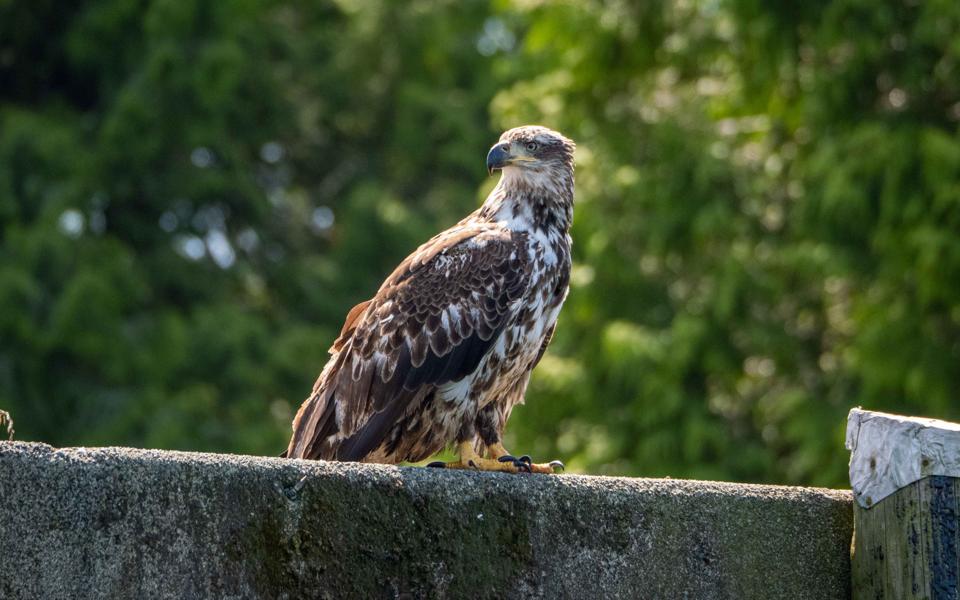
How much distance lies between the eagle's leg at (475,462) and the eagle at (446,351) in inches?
0.4

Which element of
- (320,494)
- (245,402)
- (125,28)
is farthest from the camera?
(125,28)

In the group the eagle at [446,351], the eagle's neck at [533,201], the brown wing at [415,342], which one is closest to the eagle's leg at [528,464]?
the eagle at [446,351]

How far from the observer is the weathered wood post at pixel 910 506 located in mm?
3283

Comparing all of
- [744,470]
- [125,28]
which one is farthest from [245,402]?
[744,470]

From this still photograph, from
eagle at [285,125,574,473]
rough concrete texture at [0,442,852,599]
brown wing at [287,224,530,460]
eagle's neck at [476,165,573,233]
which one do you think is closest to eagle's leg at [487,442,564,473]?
eagle at [285,125,574,473]

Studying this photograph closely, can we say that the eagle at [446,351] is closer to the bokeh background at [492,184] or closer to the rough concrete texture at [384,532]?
the rough concrete texture at [384,532]

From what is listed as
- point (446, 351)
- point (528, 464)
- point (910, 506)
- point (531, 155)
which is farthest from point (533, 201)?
point (910, 506)

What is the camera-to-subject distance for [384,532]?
3164mm

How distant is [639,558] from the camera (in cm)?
343

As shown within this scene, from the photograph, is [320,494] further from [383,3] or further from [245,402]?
[383,3]

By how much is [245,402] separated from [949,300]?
8219 millimetres

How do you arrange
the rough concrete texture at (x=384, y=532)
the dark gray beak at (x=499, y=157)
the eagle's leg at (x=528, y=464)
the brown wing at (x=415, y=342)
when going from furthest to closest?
the dark gray beak at (x=499, y=157)
the brown wing at (x=415, y=342)
the eagle's leg at (x=528, y=464)
the rough concrete texture at (x=384, y=532)

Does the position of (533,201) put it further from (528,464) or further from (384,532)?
(384,532)

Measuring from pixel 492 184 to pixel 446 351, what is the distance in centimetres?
873
